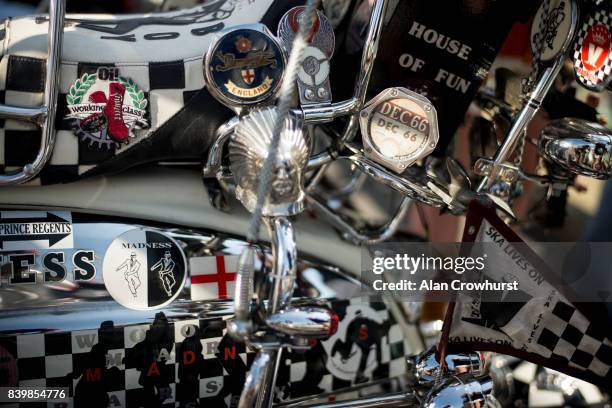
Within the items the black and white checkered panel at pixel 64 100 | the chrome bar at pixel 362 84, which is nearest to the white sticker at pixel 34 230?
the black and white checkered panel at pixel 64 100

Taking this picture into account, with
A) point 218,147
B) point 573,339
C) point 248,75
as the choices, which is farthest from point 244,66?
point 573,339

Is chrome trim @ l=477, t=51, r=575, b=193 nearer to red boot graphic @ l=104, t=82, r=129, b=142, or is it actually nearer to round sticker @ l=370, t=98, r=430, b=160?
round sticker @ l=370, t=98, r=430, b=160

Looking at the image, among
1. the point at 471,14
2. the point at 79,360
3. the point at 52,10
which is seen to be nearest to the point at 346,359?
the point at 79,360

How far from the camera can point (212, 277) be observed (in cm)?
128

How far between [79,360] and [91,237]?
0.23 meters

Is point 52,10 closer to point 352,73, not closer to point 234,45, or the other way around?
point 234,45

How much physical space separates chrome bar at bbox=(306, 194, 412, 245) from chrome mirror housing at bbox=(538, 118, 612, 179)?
1.08 feet

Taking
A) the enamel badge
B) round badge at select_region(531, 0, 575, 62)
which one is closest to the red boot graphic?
the enamel badge

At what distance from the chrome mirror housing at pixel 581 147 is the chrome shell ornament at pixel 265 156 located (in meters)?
0.57

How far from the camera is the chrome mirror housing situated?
128cm

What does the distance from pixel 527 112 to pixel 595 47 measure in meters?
0.18

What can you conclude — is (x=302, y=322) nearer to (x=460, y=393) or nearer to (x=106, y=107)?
(x=460, y=393)

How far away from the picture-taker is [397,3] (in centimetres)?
127

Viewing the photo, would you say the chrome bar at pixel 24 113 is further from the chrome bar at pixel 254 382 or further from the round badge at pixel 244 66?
the chrome bar at pixel 254 382
